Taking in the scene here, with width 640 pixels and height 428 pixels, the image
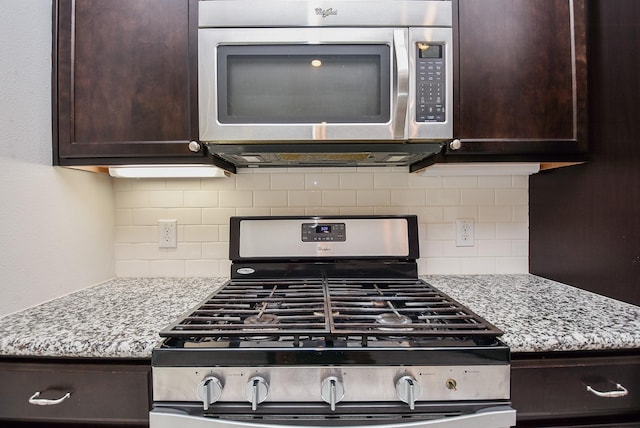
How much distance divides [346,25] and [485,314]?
3.19 ft

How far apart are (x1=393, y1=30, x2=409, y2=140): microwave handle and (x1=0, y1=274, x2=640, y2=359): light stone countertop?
0.62 m

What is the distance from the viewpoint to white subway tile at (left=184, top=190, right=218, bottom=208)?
1497 millimetres

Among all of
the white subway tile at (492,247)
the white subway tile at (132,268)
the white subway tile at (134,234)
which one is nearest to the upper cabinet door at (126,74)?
the white subway tile at (134,234)

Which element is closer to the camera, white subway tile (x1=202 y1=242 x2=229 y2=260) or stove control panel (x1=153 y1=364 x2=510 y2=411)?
stove control panel (x1=153 y1=364 x2=510 y2=411)

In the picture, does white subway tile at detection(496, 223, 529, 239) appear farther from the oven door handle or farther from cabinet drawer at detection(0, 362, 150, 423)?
cabinet drawer at detection(0, 362, 150, 423)

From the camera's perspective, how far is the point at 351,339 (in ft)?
2.77

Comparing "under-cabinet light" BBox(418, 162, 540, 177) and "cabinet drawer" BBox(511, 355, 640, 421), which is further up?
"under-cabinet light" BBox(418, 162, 540, 177)

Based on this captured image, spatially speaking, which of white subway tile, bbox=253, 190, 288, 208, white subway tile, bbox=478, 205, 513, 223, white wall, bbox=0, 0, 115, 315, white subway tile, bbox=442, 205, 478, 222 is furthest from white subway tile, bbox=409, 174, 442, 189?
white wall, bbox=0, 0, 115, 315

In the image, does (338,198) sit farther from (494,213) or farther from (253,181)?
(494,213)

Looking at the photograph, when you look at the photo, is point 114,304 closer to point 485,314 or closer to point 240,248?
point 240,248

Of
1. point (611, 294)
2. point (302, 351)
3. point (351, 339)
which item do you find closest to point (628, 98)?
point (611, 294)

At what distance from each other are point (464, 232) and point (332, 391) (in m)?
1.02

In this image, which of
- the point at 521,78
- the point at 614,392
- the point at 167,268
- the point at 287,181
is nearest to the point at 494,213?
the point at 521,78

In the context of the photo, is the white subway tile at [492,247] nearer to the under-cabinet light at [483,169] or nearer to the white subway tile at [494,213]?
the white subway tile at [494,213]
